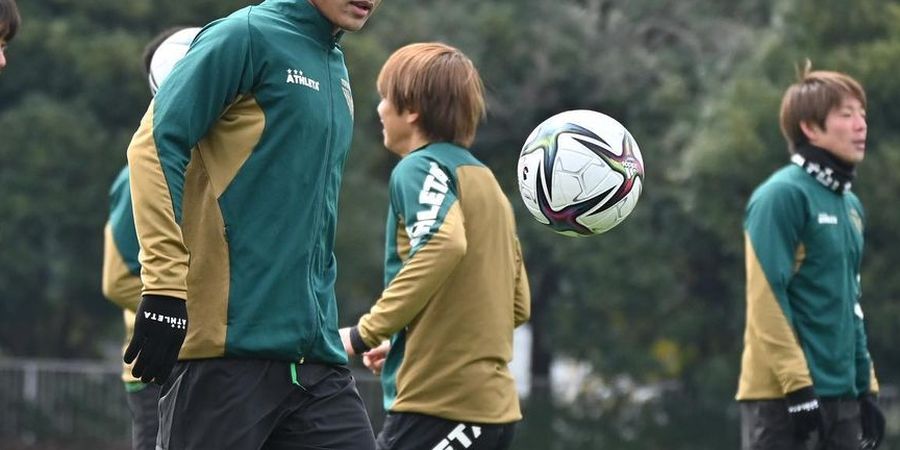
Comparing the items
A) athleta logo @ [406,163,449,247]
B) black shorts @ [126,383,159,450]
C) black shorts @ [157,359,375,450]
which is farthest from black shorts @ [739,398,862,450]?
black shorts @ [157,359,375,450]

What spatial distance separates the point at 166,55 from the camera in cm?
661

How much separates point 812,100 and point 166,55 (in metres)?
2.82

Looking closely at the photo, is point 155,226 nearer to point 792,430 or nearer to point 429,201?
point 429,201

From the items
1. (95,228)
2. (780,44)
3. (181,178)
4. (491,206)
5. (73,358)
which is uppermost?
(181,178)

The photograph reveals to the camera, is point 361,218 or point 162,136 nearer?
point 162,136

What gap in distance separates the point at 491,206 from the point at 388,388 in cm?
79

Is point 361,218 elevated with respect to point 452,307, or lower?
lower

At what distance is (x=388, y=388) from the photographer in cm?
584

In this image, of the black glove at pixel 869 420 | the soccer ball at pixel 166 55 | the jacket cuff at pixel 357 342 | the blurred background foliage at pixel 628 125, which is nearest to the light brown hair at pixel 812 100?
the black glove at pixel 869 420

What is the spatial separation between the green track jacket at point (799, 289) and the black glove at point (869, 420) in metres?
0.21

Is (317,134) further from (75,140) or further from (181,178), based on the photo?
(75,140)

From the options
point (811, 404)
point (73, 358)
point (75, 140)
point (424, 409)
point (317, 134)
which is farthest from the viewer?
point (73, 358)

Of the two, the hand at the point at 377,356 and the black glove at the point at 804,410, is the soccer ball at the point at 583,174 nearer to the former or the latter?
the hand at the point at 377,356

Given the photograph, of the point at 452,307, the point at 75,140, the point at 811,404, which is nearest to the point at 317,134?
the point at 452,307
